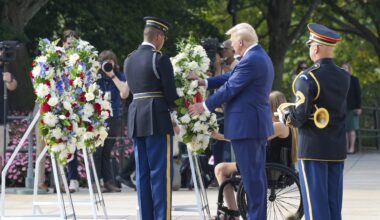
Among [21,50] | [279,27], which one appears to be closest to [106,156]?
[21,50]

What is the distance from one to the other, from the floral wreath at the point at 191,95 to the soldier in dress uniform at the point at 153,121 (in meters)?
0.63

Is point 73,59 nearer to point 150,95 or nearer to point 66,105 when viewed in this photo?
point 66,105

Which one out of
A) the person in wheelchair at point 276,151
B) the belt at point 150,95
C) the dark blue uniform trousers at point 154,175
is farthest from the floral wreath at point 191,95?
the dark blue uniform trousers at point 154,175

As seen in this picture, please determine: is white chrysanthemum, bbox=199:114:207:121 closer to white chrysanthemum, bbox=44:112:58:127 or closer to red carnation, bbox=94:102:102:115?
red carnation, bbox=94:102:102:115

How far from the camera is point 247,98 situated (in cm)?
1021

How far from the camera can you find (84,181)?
1800 centimetres

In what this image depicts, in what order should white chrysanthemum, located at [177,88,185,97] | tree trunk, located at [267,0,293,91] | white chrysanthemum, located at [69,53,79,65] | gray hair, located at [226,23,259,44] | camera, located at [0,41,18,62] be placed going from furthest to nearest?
1. tree trunk, located at [267,0,293,91]
2. camera, located at [0,41,18,62]
3. white chrysanthemum, located at [69,53,79,65]
4. white chrysanthemum, located at [177,88,185,97]
5. gray hair, located at [226,23,259,44]

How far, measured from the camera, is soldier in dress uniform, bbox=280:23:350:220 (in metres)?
8.95

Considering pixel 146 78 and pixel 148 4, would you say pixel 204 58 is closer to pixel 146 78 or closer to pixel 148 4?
pixel 146 78

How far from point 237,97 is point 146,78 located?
840 mm

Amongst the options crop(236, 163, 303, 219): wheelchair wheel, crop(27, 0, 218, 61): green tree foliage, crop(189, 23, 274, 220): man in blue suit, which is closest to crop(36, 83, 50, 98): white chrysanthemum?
crop(189, 23, 274, 220): man in blue suit

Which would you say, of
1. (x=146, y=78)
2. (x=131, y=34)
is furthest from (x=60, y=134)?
(x=131, y=34)

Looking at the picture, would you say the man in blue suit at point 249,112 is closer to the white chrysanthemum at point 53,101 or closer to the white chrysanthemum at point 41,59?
the white chrysanthemum at point 53,101

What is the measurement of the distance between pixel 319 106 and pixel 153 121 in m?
1.76
